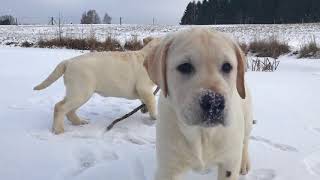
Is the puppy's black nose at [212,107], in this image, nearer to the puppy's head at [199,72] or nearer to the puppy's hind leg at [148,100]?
the puppy's head at [199,72]

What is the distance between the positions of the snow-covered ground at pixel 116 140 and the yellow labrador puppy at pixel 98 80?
236mm

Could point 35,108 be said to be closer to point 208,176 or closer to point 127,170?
point 127,170

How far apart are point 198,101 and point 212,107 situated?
8cm

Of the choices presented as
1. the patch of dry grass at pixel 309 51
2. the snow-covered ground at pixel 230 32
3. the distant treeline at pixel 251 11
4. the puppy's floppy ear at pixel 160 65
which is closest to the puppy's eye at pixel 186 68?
the puppy's floppy ear at pixel 160 65

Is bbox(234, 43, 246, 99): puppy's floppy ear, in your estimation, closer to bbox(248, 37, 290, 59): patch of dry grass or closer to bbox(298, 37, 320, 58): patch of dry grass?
bbox(298, 37, 320, 58): patch of dry grass

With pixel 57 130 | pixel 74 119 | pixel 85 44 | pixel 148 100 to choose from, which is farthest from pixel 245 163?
pixel 85 44

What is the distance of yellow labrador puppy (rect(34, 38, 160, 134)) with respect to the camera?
5098 mm

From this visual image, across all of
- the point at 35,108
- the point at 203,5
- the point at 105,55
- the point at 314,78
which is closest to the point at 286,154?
the point at 105,55

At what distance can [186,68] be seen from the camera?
266 cm

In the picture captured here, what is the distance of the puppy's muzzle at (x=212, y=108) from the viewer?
96.9 inches

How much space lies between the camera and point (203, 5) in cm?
6862

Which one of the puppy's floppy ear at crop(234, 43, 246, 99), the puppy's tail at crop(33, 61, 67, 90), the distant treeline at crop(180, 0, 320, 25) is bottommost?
the puppy's tail at crop(33, 61, 67, 90)

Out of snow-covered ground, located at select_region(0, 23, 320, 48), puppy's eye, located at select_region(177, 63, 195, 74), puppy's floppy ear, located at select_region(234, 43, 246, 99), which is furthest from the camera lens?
snow-covered ground, located at select_region(0, 23, 320, 48)

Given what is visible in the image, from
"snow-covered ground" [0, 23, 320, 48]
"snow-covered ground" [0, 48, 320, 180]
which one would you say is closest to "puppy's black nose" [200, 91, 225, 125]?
"snow-covered ground" [0, 48, 320, 180]
